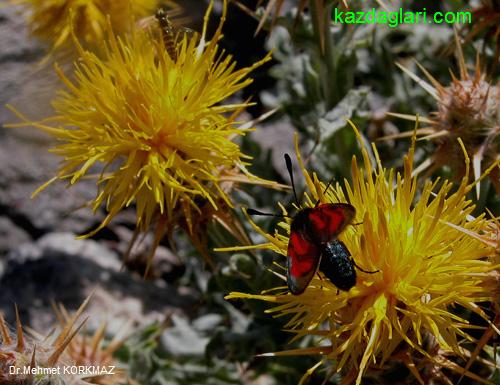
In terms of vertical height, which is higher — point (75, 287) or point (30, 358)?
point (30, 358)

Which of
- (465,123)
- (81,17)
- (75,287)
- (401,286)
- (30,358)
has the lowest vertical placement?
(75,287)

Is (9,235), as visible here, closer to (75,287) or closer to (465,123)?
(75,287)

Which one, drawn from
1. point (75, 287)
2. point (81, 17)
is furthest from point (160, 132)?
point (75, 287)

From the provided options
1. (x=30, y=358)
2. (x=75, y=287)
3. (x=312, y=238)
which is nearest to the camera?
(x=312, y=238)

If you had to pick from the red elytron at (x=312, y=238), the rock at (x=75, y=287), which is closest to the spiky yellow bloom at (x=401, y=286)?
the red elytron at (x=312, y=238)

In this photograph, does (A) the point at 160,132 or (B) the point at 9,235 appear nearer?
(A) the point at 160,132

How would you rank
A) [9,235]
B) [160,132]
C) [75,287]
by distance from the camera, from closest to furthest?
[160,132]
[75,287]
[9,235]

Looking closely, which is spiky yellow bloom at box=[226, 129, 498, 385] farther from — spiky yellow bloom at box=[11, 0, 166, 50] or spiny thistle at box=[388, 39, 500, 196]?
spiky yellow bloom at box=[11, 0, 166, 50]
